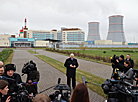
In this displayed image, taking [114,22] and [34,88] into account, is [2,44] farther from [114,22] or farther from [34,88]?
[34,88]

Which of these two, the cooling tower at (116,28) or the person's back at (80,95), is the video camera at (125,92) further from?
the cooling tower at (116,28)

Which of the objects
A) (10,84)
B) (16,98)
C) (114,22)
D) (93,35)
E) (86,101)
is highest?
(114,22)

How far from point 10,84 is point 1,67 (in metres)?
0.76

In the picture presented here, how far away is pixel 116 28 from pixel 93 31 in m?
15.9

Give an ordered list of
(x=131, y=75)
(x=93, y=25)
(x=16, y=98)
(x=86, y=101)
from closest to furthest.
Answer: (x=86, y=101), (x=16, y=98), (x=131, y=75), (x=93, y=25)

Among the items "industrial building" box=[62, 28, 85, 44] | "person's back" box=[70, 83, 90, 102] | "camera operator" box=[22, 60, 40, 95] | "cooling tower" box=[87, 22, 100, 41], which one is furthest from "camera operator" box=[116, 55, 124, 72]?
"industrial building" box=[62, 28, 85, 44]

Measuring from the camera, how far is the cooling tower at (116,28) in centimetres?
6211

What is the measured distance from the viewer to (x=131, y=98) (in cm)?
288

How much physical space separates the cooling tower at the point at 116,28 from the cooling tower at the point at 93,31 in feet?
29.7

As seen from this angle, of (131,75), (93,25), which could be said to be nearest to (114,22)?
(93,25)

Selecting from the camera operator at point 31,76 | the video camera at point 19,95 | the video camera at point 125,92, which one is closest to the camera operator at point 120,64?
the video camera at point 125,92

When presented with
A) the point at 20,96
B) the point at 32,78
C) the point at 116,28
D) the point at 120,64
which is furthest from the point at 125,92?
the point at 116,28

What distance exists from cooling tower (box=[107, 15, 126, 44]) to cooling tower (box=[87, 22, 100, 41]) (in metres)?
9.06

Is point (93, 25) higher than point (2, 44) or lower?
higher
